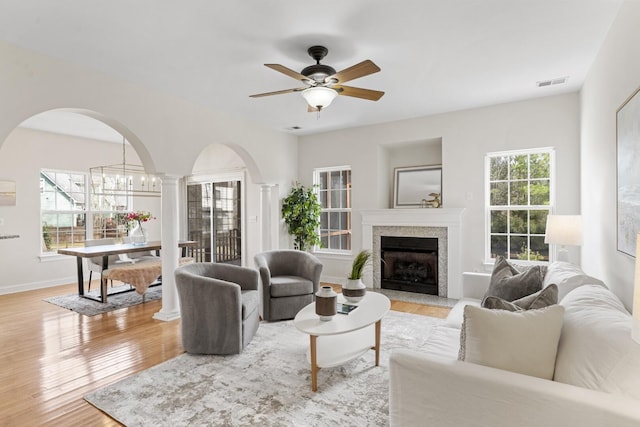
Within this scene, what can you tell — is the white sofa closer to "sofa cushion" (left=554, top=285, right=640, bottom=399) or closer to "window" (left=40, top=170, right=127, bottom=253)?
"sofa cushion" (left=554, top=285, right=640, bottom=399)

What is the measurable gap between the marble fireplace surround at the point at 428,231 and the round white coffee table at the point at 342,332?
6.95ft

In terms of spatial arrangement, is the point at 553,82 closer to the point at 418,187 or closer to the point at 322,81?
the point at 418,187

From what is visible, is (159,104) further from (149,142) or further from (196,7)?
(196,7)

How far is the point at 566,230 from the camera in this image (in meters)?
3.37

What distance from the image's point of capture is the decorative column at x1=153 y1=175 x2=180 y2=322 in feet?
13.5

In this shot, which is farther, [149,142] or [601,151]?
[149,142]

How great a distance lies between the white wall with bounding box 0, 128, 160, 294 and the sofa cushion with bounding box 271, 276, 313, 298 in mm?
4634

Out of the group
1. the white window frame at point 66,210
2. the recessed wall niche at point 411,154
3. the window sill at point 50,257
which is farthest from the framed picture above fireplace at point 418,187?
the window sill at point 50,257

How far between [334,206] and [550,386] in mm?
5055

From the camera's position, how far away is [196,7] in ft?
7.67

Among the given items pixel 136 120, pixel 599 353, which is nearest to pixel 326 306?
pixel 599 353

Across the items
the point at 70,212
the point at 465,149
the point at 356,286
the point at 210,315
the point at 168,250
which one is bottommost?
the point at 210,315

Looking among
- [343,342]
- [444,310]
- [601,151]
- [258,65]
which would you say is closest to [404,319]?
[444,310]

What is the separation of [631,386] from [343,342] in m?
2.14
